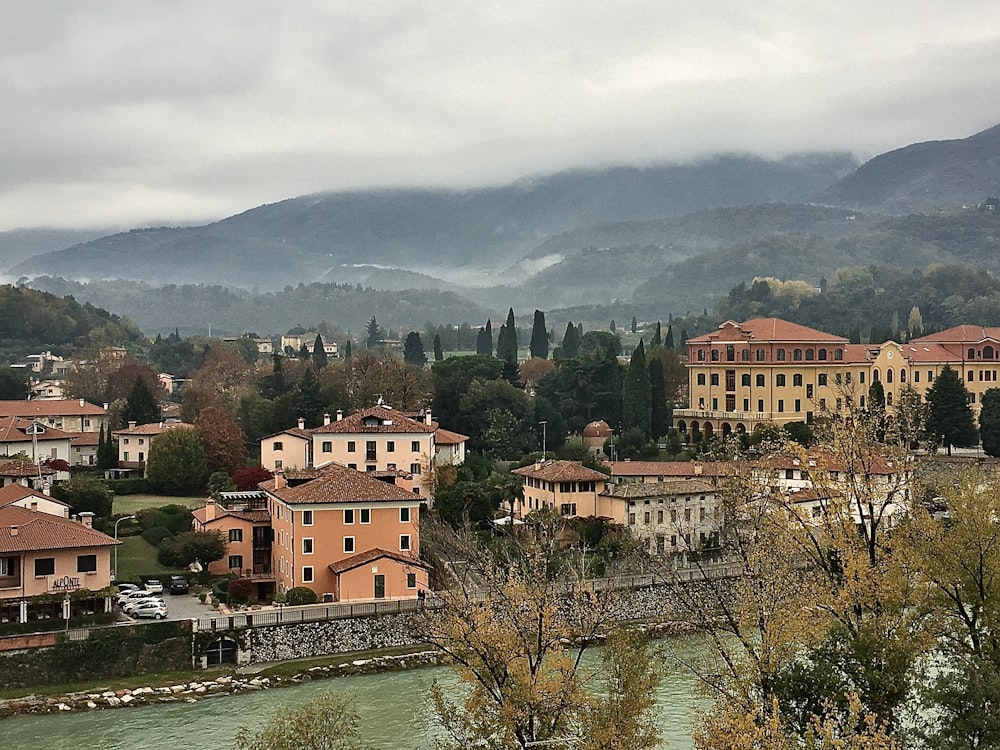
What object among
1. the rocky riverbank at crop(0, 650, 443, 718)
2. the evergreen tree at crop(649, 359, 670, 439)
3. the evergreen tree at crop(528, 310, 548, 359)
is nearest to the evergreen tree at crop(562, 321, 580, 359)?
the evergreen tree at crop(528, 310, 548, 359)

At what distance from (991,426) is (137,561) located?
3621 cm

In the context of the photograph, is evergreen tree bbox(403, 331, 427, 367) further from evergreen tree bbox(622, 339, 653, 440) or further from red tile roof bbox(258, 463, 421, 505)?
red tile roof bbox(258, 463, 421, 505)

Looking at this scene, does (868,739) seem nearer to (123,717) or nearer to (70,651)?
(123,717)

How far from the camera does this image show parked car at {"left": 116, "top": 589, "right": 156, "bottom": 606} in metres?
32.2

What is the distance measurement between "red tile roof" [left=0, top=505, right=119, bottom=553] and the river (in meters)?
5.25

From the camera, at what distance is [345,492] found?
114 ft

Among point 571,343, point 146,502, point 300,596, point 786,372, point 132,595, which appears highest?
point 571,343

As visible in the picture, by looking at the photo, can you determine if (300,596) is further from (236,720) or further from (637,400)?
(637,400)

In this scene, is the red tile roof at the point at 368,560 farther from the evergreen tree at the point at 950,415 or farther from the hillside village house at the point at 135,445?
the evergreen tree at the point at 950,415

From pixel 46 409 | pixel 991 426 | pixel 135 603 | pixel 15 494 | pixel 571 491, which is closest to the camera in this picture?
pixel 135 603

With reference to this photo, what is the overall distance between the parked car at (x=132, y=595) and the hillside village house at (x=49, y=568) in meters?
0.73

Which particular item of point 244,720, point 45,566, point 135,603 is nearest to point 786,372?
point 135,603

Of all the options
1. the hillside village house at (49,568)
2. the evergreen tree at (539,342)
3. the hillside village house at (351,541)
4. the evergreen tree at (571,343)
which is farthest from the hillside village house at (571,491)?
the evergreen tree at (539,342)

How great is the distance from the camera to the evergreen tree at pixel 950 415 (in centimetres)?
5419
